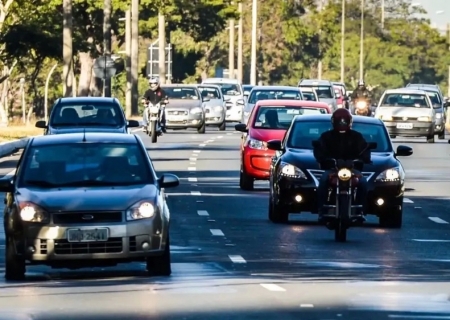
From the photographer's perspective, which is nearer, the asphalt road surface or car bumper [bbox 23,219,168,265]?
the asphalt road surface

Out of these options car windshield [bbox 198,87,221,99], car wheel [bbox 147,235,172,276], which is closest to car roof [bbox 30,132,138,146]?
car wheel [bbox 147,235,172,276]

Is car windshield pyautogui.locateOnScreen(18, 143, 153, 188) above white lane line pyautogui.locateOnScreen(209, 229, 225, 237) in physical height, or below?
above

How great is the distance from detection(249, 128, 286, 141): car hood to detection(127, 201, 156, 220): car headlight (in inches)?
519

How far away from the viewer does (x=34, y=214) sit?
15.0m

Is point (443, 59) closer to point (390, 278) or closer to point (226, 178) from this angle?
point (226, 178)

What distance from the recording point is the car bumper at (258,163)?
1083 inches

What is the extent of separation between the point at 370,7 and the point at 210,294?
159 meters

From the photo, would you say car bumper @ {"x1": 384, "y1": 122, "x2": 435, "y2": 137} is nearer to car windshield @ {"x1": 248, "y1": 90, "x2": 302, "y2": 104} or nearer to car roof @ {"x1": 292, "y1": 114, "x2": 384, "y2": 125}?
car windshield @ {"x1": 248, "y1": 90, "x2": 302, "y2": 104}

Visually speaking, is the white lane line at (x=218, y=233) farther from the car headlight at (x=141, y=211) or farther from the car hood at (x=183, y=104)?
the car hood at (x=183, y=104)

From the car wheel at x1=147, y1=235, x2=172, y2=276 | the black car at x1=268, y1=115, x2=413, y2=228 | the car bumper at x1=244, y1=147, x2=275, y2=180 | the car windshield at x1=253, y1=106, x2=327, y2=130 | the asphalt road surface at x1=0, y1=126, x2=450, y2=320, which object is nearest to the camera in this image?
the asphalt road surface at x1=0, y1=126, x2=450, y2=320

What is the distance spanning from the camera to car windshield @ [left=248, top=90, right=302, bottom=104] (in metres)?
45.7

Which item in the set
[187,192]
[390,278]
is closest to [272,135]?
[187,192]

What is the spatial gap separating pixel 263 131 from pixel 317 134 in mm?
5440

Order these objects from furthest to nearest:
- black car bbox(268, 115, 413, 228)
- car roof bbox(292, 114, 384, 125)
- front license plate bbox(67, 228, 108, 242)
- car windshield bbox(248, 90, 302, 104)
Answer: car windshield bbox(248, 90, 302, 104) < car roof bbox(292, 114, 384, 125) < black car bbox(268, 115, 413, 228) < front license plate bbox(67, 228, 108, 242)
